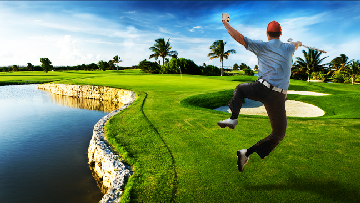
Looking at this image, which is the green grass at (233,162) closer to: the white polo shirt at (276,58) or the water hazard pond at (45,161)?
the water hazard pond at (45,161)

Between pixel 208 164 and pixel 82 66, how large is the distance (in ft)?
331

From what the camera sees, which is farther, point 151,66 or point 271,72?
point 151,66

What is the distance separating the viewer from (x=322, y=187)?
14.6 feet

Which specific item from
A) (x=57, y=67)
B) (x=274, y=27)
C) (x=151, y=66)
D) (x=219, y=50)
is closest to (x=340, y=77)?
(x=219, y=50)

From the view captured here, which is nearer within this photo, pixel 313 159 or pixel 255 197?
pixel 255 197

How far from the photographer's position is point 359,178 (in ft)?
15.8

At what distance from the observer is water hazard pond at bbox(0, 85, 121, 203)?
7.41m

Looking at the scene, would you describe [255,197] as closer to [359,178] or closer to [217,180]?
[217,180]

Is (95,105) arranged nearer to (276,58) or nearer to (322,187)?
(322,187)

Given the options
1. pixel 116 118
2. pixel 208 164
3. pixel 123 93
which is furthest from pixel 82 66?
pixel 208 164

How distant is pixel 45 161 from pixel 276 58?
10.5m

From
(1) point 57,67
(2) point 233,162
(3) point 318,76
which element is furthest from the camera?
(1) point 57,67

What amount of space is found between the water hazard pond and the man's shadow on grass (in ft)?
17.5

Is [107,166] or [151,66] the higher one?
[151,66]
